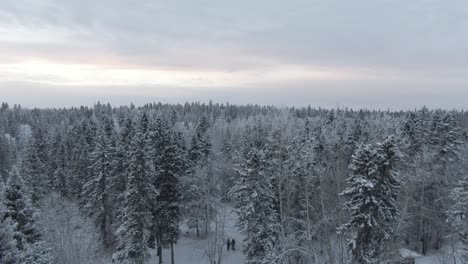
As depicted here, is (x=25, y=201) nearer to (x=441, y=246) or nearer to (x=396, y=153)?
(x=396, y=153)

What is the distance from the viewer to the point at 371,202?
67.3 ft

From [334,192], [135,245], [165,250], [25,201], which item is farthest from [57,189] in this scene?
[334,192]

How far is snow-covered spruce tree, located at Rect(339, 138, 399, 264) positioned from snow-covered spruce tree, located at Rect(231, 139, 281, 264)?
30.5 feet

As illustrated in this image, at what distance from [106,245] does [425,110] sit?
59046 millimetres

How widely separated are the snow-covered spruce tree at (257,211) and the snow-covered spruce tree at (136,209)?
803cm

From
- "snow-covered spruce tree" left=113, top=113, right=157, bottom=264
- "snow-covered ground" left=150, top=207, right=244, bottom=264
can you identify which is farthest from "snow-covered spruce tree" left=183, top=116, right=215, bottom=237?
"snow-covered spruce tree" left=113, top=113, right=157, bottom=264

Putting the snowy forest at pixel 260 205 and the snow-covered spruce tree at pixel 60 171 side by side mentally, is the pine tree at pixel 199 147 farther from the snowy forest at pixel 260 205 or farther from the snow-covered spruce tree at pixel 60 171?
the snow-covered spruce tree at pixel 60 171

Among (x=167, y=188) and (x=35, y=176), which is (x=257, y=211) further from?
(x=35, y=176)

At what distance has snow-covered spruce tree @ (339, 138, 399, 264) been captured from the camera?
2047 centimetres

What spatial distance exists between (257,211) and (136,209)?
10.3m

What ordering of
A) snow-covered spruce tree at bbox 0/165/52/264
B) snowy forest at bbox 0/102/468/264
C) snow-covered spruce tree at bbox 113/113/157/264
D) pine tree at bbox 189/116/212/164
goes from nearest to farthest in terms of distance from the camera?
1. snowy forest at bbox 0/102/468/264
2. snow-covered spruce tree at bbox 0/165/52/264
3. snow-covered spruce tree at bbox 113/113/157/264
4. pine tree at bbox 189/116/212/164

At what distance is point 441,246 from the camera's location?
136 feet

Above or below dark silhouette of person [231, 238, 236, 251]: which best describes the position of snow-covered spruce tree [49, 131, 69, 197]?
above

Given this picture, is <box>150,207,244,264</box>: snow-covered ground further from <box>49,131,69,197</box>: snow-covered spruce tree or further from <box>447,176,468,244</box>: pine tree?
<box>49,131,69,197</box>: snow-covered spruce tree
